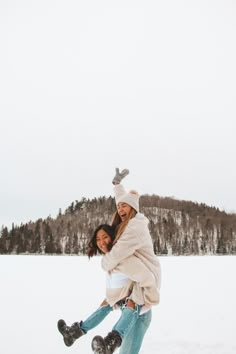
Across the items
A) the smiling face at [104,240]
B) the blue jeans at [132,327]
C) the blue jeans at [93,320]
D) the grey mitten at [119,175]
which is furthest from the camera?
the grey mitten at [119,175]

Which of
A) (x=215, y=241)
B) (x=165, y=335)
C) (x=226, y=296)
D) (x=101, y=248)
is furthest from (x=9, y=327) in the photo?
(x=215, y=241)

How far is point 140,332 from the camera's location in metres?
3.09

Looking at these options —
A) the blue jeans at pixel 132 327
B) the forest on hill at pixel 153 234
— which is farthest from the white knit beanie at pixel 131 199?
the forest on hill at pixel 153 234

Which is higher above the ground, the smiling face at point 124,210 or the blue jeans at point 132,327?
the smiling face at point 124,210

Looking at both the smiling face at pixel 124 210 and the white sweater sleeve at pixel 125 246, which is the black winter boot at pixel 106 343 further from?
the smiling face at pixel 124 210

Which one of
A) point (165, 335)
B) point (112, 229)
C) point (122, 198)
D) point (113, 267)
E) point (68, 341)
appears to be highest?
point (122, 198)

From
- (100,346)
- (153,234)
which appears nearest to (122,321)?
(100,346)

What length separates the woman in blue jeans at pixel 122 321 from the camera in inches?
118

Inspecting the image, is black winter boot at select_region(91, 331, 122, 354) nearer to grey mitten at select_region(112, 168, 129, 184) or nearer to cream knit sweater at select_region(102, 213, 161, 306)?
cream knit sweater at select_region(102, 213, 161, 306)

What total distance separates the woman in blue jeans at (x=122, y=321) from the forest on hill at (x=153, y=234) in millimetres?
84758

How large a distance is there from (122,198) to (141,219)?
23 cm

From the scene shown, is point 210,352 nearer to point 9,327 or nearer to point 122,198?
point 122,198

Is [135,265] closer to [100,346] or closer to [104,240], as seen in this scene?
[104,240]

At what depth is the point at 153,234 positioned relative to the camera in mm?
97250
